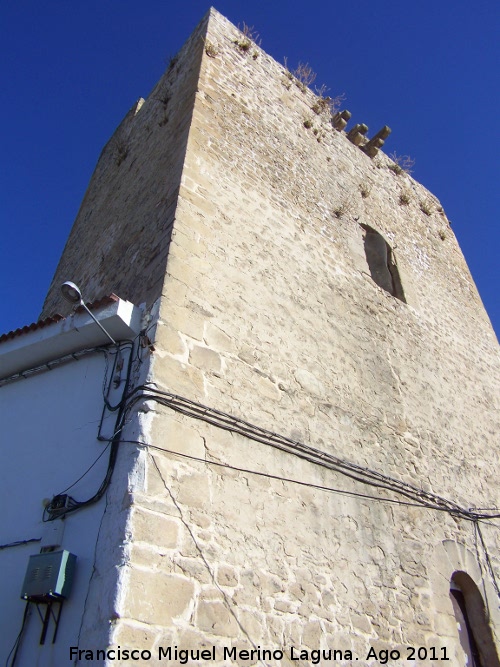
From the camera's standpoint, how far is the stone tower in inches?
136

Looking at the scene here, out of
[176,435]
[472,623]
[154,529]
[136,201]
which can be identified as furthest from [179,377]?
[472,623]

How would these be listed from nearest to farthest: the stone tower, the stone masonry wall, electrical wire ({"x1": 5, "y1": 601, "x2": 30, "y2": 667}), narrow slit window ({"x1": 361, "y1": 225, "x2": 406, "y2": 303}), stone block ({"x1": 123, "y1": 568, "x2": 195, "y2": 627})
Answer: stone block ({"x1": 123, "y1": 568, "x2": 195, "y2": 627})
electrical wire ({"x1": 5, "y1": 601, "x2": 30, "y2": 667})
the stone tower
the stone masonry wall
narrow slit window ({"x1": 361, "y1": 225, "x2": 406, "y2": 303})

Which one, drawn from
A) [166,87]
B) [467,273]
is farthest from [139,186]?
[467,273]

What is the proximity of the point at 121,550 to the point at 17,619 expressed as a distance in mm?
993

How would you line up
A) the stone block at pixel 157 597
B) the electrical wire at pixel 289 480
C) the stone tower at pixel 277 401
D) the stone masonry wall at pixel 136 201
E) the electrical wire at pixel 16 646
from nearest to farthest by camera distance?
the stone block at pixel 157 597 < the electrical wire at pixel 16 646 < the stone tower at pixel 277 401 < the electrical wire at pixel 289 480 < the stone masonry wall at pixel 136 201

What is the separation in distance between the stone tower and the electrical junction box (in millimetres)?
238

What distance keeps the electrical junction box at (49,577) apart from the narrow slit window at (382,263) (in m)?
5.53

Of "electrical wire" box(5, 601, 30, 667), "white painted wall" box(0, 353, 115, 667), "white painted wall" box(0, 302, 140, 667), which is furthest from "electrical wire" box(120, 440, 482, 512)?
"electrical wire" box(5, 601, 30, 667)

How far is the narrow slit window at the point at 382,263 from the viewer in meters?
7.73

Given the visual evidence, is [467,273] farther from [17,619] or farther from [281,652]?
[17,619]

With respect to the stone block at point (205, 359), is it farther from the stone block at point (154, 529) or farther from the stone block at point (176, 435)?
the stone block at point (154, 529)

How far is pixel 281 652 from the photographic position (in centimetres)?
351

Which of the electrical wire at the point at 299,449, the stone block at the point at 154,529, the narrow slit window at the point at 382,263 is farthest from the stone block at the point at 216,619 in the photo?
the narrow slit window at the point at 382,263

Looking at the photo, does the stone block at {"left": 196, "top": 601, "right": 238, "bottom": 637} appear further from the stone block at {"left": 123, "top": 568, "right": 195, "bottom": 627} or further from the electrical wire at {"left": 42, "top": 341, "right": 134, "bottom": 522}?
the electrical wire at {"left": 42, "top": 341, "right": 134, "bottom": 522}
